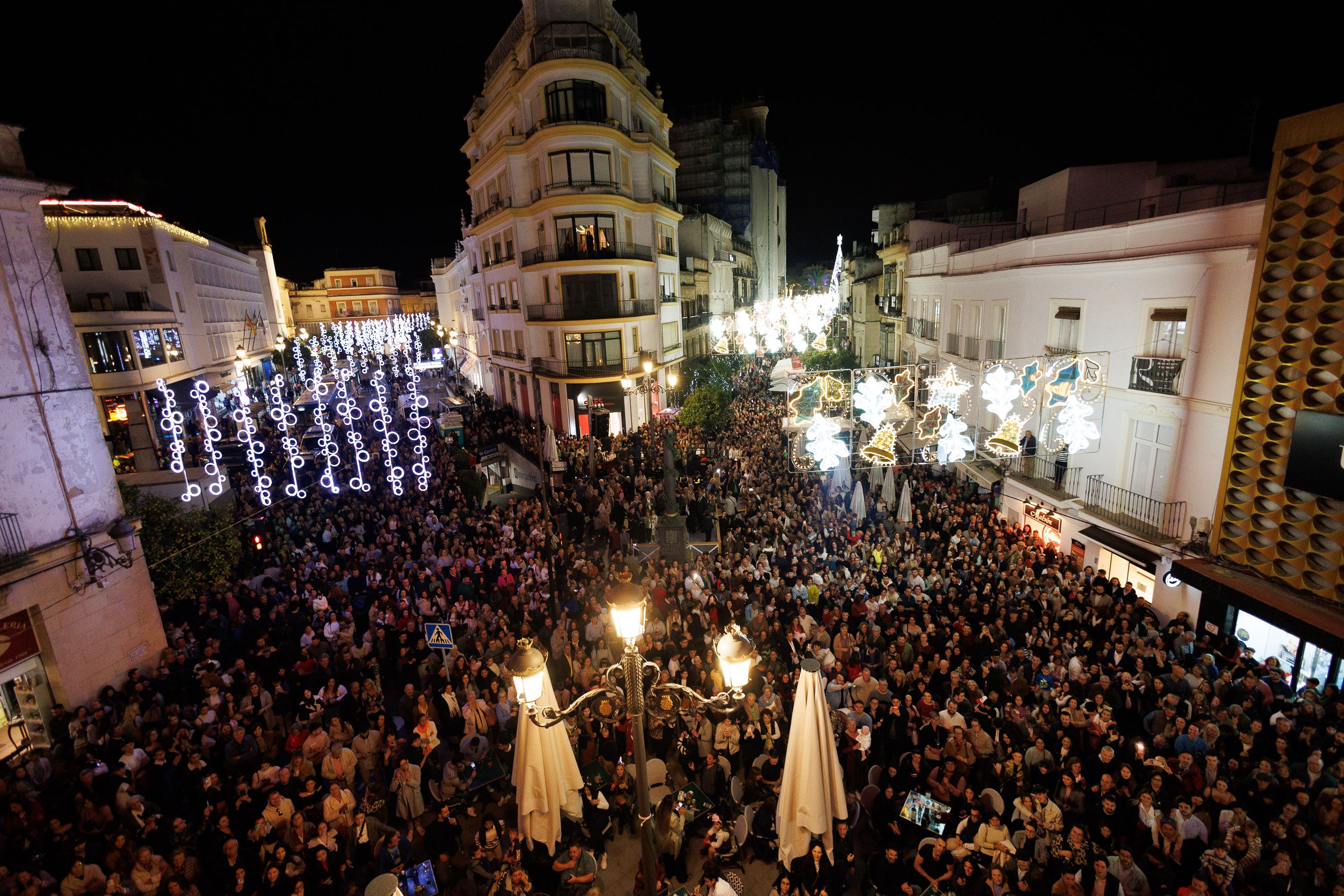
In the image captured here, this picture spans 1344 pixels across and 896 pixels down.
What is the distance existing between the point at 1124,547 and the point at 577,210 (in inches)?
851

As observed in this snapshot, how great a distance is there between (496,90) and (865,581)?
27700mm

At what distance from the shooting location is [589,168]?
2472cm

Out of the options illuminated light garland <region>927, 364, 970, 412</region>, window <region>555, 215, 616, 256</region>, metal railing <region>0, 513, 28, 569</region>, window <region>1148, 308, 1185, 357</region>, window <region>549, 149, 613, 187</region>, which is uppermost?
window <region>549, 149, 613, 187</region>

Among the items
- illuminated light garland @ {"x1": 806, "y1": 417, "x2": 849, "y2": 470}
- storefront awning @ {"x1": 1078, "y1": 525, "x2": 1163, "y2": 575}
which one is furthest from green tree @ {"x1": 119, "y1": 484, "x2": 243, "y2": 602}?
storefront awning @ {"x1": 1078, "y1": 525, "x2": 1163, "y2": 575}

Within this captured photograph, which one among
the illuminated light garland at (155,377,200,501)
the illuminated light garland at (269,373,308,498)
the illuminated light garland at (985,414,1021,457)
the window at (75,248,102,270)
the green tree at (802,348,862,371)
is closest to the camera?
the illuminated light garland at (985,414,1021,457)

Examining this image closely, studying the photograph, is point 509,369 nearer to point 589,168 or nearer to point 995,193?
point 589,168

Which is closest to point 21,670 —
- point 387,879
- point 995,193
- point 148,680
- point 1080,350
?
point 148,680

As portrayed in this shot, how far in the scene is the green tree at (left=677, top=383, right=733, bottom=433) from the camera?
72.4 feet

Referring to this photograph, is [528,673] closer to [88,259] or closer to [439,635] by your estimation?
[439,635]

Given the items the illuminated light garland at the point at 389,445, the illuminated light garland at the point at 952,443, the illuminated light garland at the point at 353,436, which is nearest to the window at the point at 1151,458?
the illuminated light garland at the point at 952,443

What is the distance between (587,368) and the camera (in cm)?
2619

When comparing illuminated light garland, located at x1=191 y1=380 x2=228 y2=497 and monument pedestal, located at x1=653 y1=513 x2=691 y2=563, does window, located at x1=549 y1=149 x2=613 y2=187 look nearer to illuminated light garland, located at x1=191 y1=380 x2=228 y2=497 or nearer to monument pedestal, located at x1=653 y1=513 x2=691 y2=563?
illuminated light garland, located at x1=191 y1=380 x2=228 y2=497

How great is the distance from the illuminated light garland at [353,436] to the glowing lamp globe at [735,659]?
16.5m

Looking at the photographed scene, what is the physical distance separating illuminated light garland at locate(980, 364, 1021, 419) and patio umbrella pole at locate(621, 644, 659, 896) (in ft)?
28.6
